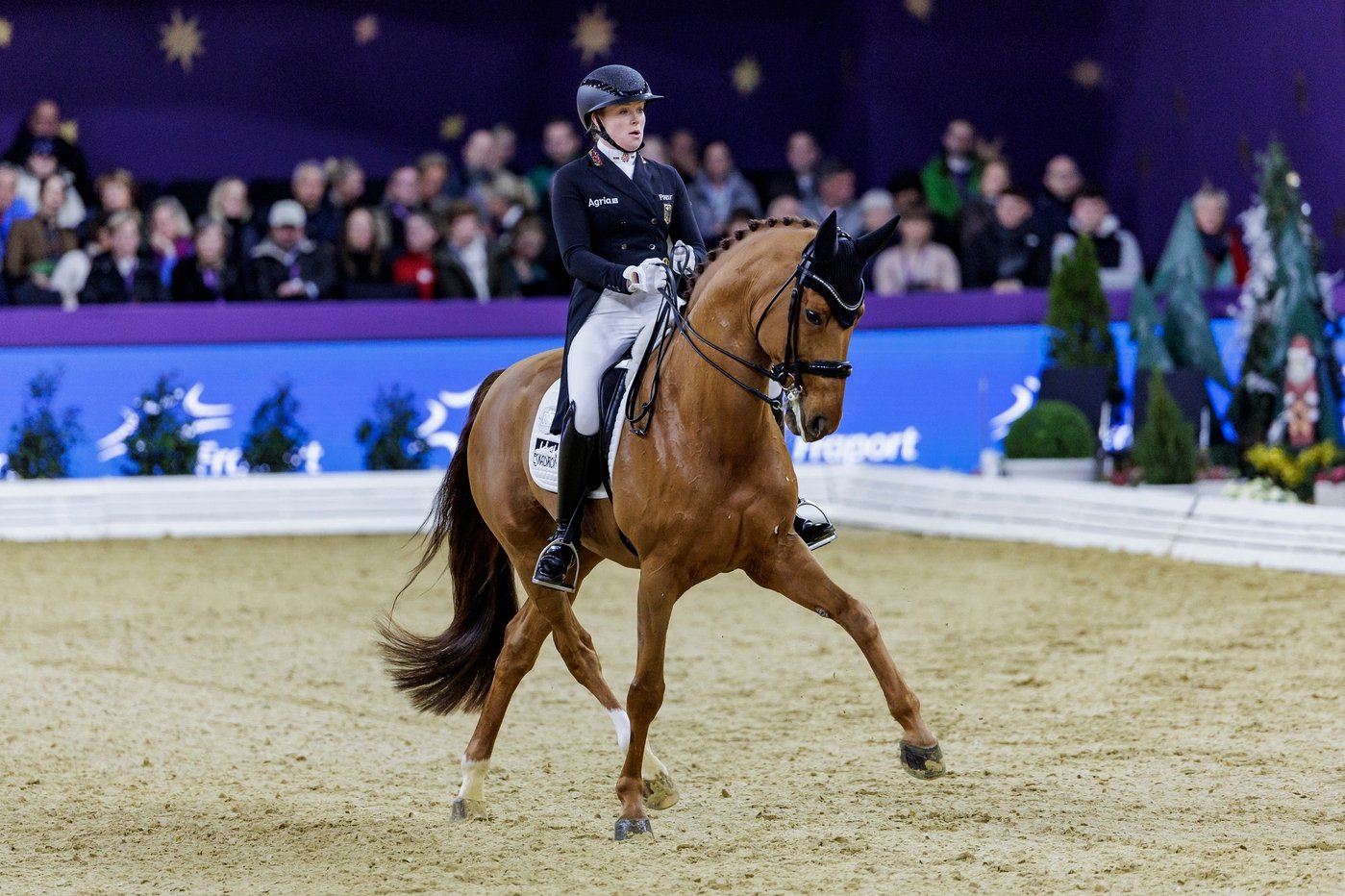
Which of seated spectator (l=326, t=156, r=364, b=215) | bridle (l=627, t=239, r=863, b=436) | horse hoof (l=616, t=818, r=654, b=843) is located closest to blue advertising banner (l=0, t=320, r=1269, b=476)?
seated spectator (l=326, t=156, r=364, b=215)

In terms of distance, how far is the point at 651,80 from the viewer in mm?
17953

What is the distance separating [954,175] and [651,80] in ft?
13.3

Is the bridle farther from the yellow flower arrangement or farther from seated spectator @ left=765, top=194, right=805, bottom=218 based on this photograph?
seated spectator @ left=765, top=194, right=805, bottom=218

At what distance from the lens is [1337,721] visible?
6371 millimetres

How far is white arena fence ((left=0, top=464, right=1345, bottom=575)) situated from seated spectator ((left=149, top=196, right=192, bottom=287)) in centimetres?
173

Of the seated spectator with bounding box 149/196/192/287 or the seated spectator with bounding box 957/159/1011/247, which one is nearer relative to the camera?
the seated spectator with bounding box 149/196/192/287

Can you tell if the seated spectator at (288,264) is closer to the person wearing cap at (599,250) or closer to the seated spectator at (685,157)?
the seated spectator at (685,157)

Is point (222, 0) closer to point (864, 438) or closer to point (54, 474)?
point (54, 474)

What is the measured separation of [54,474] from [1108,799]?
939 centimetres

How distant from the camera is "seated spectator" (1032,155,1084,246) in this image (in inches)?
565

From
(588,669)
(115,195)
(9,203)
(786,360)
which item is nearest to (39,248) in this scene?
(9,203)

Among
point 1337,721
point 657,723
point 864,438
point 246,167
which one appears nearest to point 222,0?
point 246,167

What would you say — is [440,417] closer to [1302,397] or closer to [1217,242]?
[1302,397]

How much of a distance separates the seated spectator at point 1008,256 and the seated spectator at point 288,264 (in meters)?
5.20
